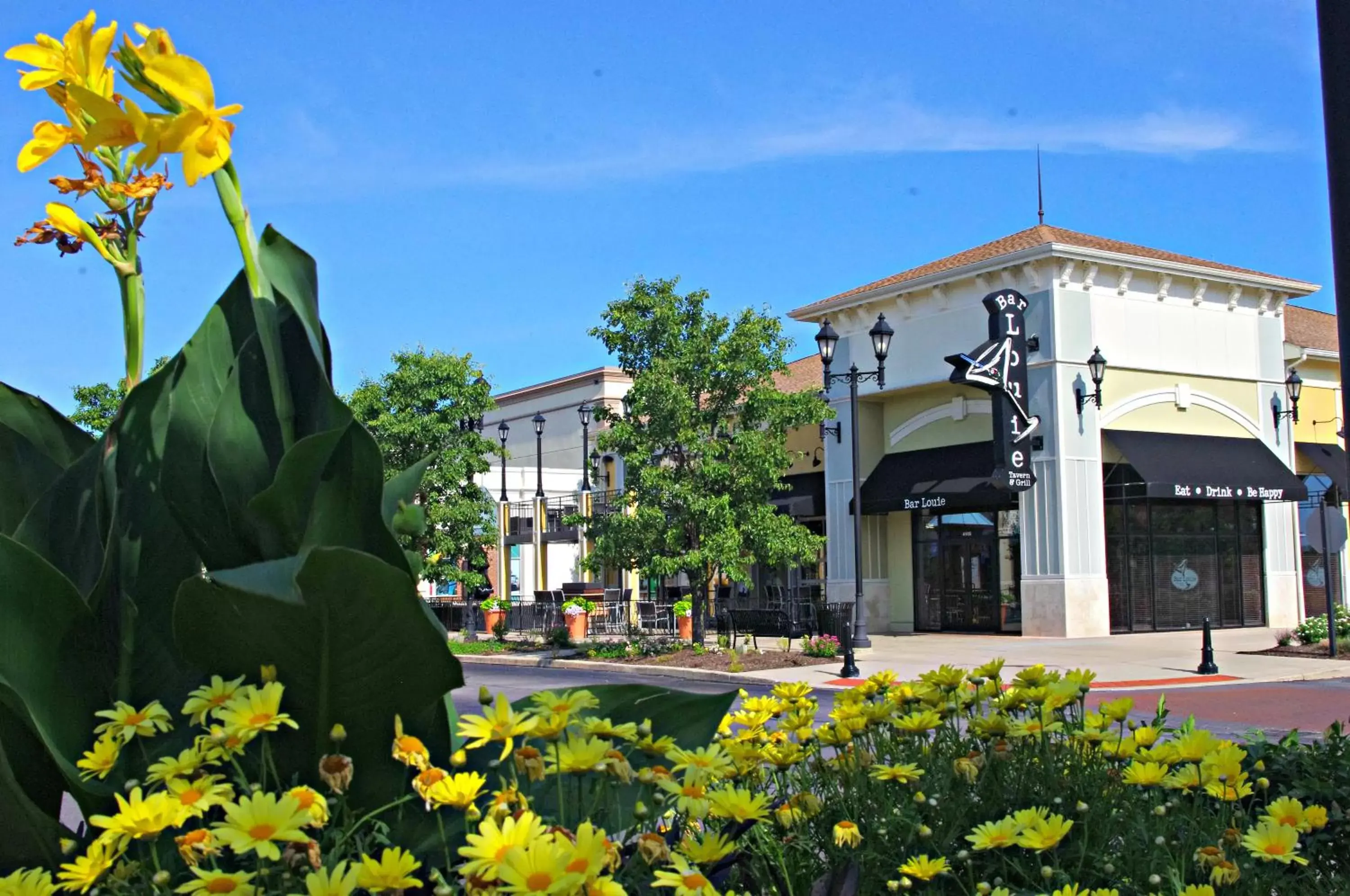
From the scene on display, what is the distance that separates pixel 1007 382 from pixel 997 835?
24.4 m

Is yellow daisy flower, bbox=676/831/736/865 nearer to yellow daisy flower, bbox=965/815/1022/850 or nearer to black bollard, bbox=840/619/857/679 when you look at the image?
yellow daisy flower, bbox=965/815/1022/850

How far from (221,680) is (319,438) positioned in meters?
0.40

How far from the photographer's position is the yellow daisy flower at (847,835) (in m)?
2.39

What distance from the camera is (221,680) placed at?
6.42 ft

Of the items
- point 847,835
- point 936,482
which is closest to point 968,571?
point 936,482

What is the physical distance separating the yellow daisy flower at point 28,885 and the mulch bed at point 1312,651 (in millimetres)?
22066

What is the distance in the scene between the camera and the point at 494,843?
1.62 metres

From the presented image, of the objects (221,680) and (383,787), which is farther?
(383,787)

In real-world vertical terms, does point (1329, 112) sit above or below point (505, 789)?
above

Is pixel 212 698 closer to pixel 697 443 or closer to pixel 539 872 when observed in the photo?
pixel 539 872

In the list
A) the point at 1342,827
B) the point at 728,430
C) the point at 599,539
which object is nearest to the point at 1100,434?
the point at 728,430

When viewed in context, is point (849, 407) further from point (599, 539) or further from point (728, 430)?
point (599, 539)

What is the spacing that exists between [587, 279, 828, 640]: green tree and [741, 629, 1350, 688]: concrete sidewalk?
2.84 meters

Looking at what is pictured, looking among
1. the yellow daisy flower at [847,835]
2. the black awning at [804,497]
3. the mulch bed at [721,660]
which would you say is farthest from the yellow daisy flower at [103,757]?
the black awning at [804,497]
